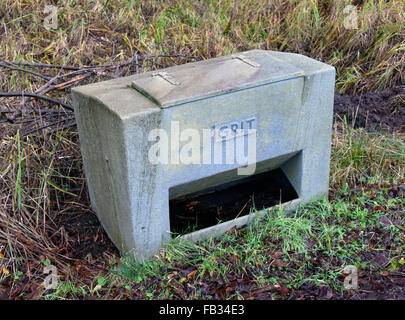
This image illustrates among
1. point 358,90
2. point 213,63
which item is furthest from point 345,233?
point 358,90

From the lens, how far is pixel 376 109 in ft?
16.2

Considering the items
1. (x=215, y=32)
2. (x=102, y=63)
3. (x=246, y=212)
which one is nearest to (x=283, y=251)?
(x=246, y=212)

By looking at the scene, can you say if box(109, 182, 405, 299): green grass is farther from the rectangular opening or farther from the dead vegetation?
the dead vegetation

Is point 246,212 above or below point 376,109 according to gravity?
below

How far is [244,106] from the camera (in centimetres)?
312

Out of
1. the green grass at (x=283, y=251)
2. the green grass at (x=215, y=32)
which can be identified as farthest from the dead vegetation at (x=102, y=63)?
the green grass at (x=283, y=251)

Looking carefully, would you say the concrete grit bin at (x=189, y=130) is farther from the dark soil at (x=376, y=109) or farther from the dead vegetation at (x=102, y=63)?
the dark soil at (x=376, y=109)

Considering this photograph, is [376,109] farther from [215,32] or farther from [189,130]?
[189,130]

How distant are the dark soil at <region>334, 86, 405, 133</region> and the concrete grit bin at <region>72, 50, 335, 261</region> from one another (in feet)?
4.68

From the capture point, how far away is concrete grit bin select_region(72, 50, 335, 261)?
2.91 meters

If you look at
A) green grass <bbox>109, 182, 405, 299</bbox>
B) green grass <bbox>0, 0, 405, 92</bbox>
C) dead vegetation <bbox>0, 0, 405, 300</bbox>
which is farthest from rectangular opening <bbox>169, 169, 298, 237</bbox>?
green grass <bbox>0, 0, 405, 92</bbox>

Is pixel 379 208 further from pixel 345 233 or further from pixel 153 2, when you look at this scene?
pixel 153 2

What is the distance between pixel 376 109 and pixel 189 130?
8.58 ft

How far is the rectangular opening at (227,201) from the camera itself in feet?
12.3
